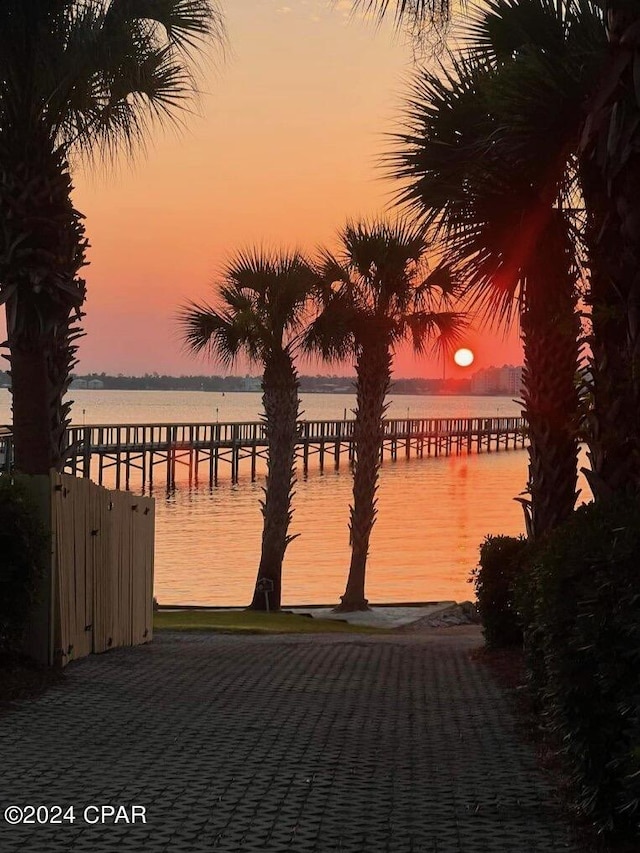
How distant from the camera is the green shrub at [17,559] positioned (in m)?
8.41

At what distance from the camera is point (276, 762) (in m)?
6.50

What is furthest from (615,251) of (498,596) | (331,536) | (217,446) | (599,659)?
(217,446)

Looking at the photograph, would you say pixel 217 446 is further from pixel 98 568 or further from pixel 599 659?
pixel 599 659

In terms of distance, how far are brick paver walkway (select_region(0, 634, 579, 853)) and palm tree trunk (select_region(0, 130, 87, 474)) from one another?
8.10ft

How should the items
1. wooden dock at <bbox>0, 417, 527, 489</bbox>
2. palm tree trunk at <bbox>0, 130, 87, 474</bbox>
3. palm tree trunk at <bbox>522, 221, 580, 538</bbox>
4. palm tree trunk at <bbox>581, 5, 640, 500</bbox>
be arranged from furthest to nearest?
wooden dock at <bbox>0, 417, 527, 489</bbox> < palm tree trunk at <bbox>522, 221, 580, 538</bbox> < palm tree trunk at <bbox>0, 130, 87, 474</bbox> < palm tree trunk at <bbox>581, 5, 640, 500</bbox>

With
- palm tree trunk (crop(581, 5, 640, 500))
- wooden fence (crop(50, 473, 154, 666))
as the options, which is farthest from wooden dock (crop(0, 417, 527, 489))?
palm tree trunk (crop(581, 5, 640, 500))

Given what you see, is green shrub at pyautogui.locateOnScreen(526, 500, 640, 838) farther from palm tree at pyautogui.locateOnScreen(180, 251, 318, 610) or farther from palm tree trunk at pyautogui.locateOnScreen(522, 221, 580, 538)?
palm tree at pyautogui.locateOnScreen(180, 251, 318, 610)

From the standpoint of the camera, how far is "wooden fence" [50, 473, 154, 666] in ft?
31.6

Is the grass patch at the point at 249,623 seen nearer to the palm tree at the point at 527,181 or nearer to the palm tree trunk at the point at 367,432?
the palm tree trunk at the point at 367,432

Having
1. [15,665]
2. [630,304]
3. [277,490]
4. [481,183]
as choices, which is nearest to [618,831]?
[630,304]

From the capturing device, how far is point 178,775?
20.2ft

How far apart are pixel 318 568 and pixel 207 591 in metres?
6.76

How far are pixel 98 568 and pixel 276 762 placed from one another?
473 cm

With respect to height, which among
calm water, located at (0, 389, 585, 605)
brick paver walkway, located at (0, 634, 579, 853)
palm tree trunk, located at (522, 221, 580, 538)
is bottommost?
calm water, located at (0, 389, 585, 605)
